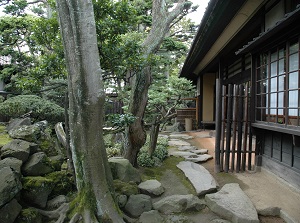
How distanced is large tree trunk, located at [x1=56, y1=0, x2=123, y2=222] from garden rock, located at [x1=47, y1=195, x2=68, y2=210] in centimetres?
56

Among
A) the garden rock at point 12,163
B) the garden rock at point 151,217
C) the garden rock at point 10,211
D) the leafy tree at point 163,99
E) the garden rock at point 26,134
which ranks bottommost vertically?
the garden rock at point 151,217

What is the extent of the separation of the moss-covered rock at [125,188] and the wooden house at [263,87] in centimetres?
247

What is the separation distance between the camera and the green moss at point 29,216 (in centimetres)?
321

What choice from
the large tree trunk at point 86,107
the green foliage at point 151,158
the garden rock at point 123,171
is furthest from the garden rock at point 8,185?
the green foliage at point 151,158

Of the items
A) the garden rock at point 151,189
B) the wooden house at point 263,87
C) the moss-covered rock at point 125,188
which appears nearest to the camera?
the wooden house at point 263,87

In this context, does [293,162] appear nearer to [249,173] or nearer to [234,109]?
[249,173]

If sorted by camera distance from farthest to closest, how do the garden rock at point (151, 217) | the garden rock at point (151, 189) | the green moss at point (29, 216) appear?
the garden rock at point (151, 189) < the garden rock at point (151, 217) < the green moss at point (29, 216)

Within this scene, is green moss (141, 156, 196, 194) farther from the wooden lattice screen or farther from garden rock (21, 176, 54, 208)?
garden rock (21, 176, 54, 208)

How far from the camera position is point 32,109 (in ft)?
26.3

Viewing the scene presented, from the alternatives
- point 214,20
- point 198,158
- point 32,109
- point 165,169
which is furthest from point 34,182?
point 32,109

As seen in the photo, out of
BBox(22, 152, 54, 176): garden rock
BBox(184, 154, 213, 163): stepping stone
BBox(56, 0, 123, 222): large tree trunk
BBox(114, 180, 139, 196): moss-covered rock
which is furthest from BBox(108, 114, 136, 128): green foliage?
BBox(184, 154, 213, 163): stepping stone

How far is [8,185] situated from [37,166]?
→ 79 centimetres

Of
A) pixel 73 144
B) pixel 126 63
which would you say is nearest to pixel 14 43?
pixel 126 63

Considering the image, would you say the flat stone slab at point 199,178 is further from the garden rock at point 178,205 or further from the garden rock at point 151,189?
the garden rock at point 151,189
